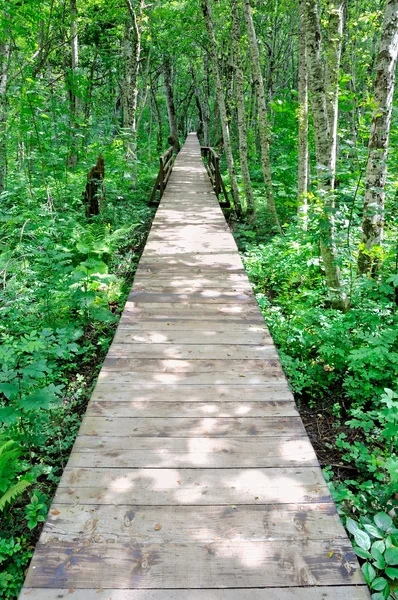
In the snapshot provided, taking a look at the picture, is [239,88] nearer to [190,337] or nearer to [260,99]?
[260,99]

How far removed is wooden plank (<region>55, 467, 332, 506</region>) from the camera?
88.2 inches

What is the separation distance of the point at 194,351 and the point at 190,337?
27cm

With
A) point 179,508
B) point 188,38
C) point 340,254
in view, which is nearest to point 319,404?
point 340,254

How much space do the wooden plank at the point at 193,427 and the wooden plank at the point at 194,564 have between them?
0.79 metres

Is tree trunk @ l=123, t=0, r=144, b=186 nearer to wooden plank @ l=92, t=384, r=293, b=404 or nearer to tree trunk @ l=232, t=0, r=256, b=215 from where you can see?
tree trunk @ l=232, t=0, r=256, b=215

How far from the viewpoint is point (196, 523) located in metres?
2.11

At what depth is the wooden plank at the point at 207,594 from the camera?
177 centimetres

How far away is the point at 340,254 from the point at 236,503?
11.0 feet

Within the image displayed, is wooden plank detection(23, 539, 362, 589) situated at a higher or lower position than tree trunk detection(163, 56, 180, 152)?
lower

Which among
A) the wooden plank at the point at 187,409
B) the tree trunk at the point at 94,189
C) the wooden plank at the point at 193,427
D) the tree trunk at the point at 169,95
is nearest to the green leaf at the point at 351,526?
the wooden plank at the point at 193,427

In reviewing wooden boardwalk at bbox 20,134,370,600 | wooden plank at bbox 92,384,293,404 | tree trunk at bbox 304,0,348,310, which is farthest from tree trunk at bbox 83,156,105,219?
wooden plank at bbox 92,384,293,404

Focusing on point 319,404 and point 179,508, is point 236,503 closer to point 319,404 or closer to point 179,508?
point 179,508

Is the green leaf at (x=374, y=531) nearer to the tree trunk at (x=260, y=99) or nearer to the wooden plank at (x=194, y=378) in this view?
the wooden plank at (x=194, y=378)

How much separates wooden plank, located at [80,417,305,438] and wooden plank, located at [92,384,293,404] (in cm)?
20
